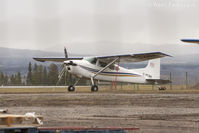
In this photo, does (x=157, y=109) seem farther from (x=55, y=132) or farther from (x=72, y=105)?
(x=55, y=132)

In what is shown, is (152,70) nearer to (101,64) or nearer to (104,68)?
(101,64)

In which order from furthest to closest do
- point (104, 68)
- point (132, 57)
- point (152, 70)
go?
point (152, 70)
point (104, 68)
point (132, 57)

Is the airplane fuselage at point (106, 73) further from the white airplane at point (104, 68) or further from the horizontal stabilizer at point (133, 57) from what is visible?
the horizontal stabilizer at point (133, 57)

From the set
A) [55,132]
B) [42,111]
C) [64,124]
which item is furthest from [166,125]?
[42,111]

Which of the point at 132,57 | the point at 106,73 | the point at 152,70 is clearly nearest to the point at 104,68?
the point at 106,73

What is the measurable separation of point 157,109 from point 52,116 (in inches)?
166

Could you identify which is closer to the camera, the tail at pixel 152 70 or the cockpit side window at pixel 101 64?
the cockpit side window at pixel 101 64

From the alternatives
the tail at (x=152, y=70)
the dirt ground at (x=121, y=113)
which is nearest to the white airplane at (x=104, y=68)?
the tail at (x=152, y=70)

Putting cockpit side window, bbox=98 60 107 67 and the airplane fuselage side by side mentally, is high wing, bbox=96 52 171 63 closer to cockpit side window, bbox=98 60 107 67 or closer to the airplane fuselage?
cockpit side window, bbox=98 60 107 67

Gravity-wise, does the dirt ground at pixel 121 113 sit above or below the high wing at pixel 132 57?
below

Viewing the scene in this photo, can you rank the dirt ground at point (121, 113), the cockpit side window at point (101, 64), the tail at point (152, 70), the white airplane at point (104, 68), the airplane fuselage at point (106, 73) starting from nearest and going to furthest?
the dirt ground at point (121, 113), the white airplane at point (104, 68), the airplane fuselage at point (106, 73), the cockpit side window at point (101, 64), the tail at point (152, 70)

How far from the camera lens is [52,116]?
48.5 ft

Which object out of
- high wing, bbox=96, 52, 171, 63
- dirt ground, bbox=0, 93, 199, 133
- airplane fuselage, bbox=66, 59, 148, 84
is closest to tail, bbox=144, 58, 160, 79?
airplane fuselage, bbox=66, 59, 148, 84

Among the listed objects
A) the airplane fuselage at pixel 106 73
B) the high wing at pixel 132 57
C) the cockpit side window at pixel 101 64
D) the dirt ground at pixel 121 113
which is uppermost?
the high wing at pixel 132 57
